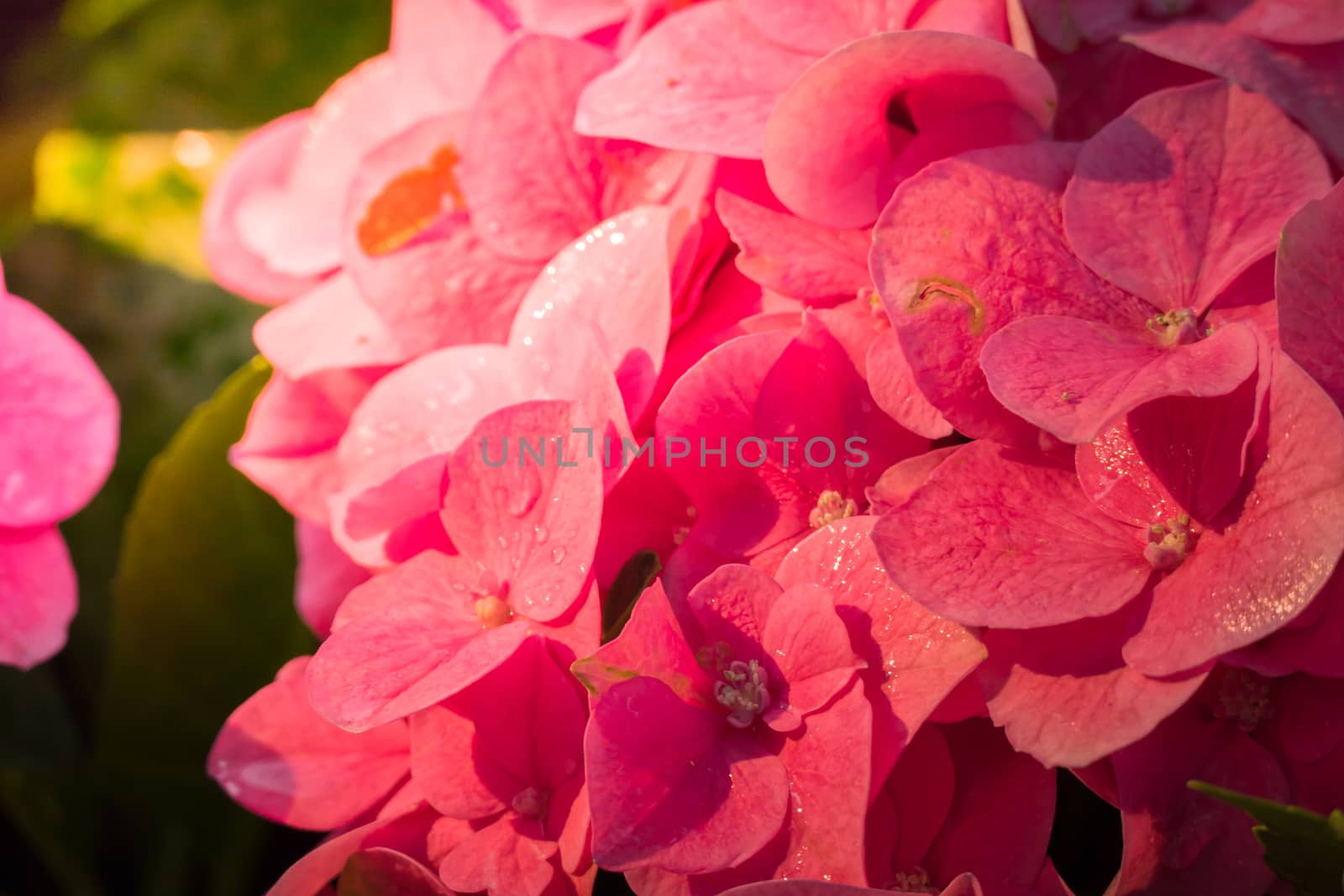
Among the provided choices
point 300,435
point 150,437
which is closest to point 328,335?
point 300,435

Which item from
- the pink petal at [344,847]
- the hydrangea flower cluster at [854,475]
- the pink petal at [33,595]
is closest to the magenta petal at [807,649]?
the hydrangea flower cluster at [854,475]

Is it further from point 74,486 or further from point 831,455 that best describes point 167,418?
point 831,455

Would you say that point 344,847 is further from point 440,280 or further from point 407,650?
point 440,280

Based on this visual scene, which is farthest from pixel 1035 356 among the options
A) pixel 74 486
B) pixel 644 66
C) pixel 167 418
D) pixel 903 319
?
pixel 167 418

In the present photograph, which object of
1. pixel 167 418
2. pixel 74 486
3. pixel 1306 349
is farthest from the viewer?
pixel 167 418

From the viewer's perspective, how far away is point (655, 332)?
0.29 metres

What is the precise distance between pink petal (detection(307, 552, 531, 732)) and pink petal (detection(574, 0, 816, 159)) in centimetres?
12

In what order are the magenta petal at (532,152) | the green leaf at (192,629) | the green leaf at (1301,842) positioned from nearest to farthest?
the green leaf at (1301,842)
the magenta petal at (532,152)
the green leaf at (192,629)

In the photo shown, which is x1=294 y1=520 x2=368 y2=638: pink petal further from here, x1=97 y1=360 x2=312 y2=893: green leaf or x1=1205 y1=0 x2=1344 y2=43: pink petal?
x1=1205 y1=0 x2=1344 y2=43: pink petal

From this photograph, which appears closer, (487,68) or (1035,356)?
(1035,356)

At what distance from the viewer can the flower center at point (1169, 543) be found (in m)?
0.25

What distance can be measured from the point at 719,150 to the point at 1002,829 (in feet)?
0.57

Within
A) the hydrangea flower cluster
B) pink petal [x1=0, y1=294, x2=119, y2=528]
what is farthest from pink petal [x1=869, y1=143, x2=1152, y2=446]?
pink petal [x1=0, y1=294, x2=119, y2=528]

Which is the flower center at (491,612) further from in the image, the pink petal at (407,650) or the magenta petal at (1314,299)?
the magenta petal at (1314,299)
